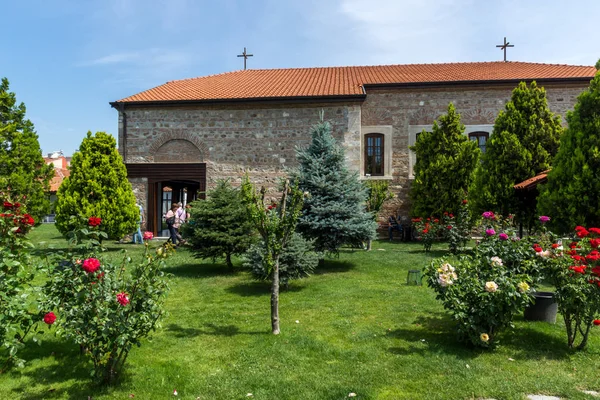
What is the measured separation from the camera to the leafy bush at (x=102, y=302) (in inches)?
135

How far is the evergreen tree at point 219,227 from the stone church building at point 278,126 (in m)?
6.93

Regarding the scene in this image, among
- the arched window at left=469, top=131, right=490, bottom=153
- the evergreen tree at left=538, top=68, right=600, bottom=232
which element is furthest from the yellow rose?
the arched window at left=469, top=131, right=490, bottom=153

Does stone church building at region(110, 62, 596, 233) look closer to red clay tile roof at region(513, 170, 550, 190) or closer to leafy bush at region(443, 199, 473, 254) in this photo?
leafy bush at region(443, 199, 473, 254)

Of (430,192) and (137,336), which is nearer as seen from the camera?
(137,336)

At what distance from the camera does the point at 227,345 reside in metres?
4.80

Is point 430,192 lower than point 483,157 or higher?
lower

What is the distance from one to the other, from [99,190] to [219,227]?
4798 millimetres

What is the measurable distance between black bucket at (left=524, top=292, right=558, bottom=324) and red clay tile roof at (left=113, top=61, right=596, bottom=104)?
1144 centimetres

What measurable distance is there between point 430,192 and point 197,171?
955 cm

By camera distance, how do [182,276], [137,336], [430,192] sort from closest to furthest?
[137,336], [182,276], [430,192]

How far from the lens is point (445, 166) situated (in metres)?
14.7

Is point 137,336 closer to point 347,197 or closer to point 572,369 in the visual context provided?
point 572,369

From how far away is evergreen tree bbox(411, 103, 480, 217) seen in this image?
1470 centimetres

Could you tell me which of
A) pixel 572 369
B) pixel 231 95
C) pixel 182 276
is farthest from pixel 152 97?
pixel 572 369
